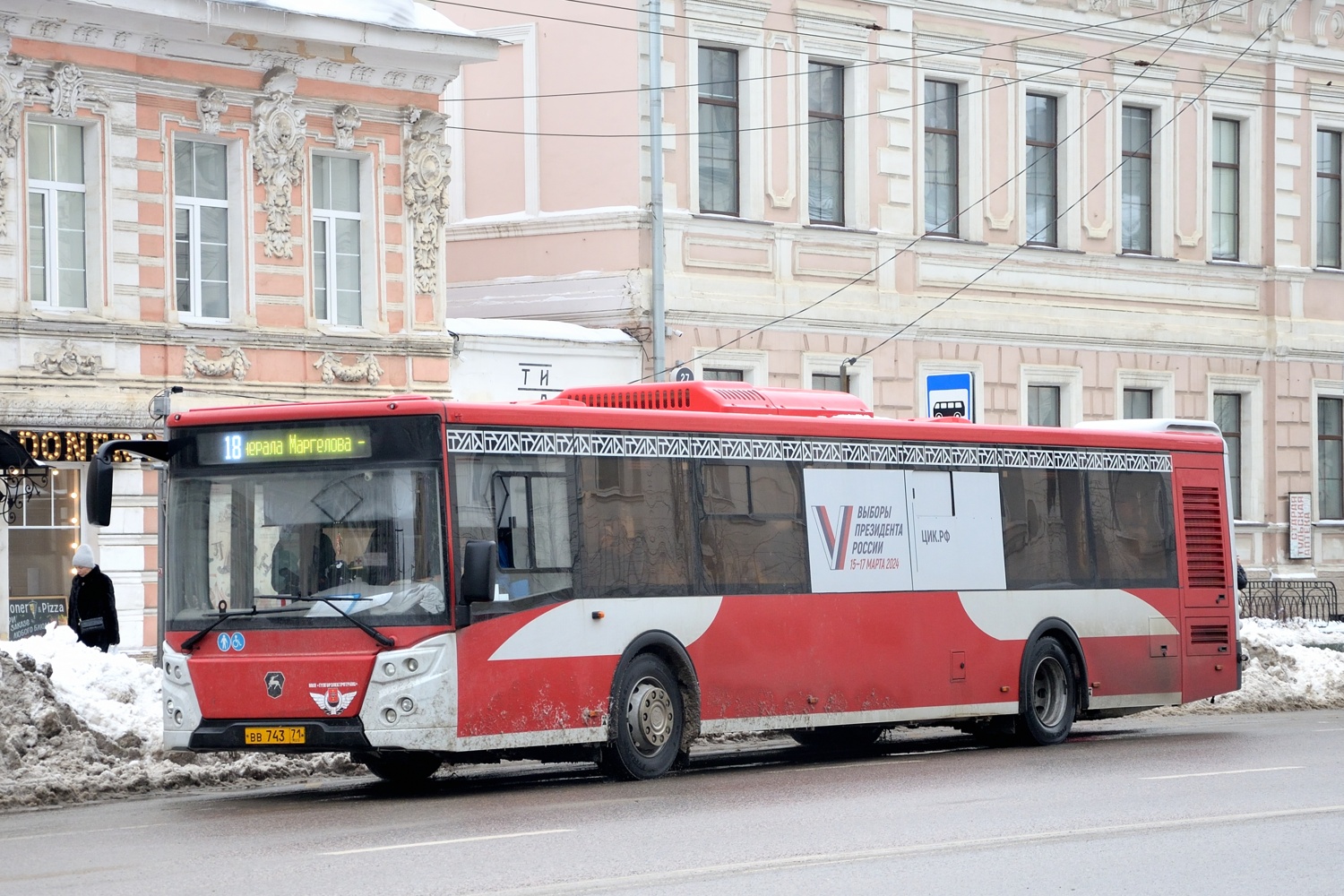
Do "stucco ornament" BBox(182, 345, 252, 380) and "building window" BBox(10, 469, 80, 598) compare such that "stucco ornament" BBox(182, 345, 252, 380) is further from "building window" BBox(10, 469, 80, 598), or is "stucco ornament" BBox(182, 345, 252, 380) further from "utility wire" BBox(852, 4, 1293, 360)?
"utility wire" BBox(852, 4, 1293, 360)

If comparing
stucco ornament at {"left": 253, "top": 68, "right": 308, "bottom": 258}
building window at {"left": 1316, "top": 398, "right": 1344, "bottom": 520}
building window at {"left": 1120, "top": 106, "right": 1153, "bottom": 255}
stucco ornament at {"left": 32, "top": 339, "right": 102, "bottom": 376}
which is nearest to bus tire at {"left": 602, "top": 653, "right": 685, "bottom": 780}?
stucco ornament at {"left": 32, "top": 339, "right": 102, "bottom": 376}

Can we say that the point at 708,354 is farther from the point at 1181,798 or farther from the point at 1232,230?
the point at 1181,798

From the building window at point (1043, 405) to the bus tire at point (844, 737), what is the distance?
1719cm

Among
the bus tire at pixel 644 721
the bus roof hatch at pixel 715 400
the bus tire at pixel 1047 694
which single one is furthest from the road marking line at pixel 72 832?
the bus tire at pixel 1047 694

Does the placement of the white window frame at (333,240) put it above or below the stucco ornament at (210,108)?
below

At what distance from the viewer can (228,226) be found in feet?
87.2

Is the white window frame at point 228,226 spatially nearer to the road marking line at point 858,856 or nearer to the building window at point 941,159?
the building window at point 941,159

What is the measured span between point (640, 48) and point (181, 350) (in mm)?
8714

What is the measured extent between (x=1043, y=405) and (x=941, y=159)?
4.42 metres

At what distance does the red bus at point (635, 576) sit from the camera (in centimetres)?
1493

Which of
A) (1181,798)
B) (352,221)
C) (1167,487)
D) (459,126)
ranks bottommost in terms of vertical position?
(1181,798)

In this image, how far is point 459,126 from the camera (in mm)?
32969

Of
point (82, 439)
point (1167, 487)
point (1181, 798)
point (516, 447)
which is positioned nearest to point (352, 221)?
point (82, 439)

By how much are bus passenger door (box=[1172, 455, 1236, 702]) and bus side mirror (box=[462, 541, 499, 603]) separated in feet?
29.4
